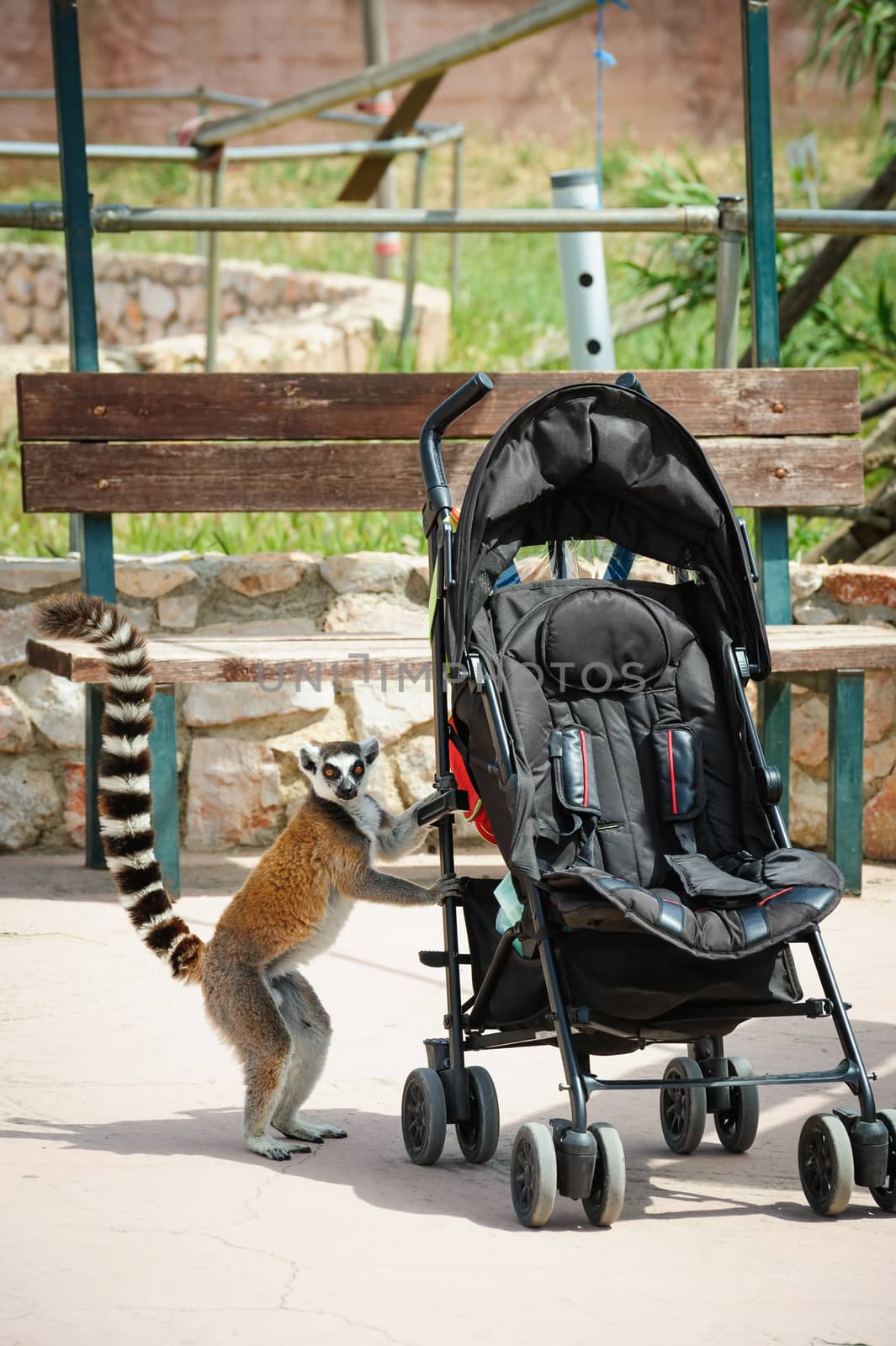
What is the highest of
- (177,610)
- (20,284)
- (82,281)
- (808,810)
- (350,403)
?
(20,284)

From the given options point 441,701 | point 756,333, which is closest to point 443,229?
point 756,333

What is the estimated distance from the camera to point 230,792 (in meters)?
5.79


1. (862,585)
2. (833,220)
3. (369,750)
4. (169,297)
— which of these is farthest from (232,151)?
(169,297)

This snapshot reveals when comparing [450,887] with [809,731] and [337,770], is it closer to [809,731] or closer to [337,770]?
[337,770]

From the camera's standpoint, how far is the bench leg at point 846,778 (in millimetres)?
5359

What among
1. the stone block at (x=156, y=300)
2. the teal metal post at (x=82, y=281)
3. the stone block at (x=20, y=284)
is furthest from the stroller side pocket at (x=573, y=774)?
the stone block at (x=20, y=284)

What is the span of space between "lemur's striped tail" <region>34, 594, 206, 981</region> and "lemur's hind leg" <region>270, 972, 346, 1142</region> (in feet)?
0.72

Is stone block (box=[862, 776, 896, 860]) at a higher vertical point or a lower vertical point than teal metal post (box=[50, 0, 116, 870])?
lower

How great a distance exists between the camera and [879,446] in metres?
7.77

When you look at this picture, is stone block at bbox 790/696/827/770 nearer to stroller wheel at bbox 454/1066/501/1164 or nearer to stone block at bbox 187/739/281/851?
stone block at bbox 187/739/281/851

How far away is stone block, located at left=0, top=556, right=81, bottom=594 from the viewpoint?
580 centimetres

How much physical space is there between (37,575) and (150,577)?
0.41m

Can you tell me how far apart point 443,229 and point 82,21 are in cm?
2048

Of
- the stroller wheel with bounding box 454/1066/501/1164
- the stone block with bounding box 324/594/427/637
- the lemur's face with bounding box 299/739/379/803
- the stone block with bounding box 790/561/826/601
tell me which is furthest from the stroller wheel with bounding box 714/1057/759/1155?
the stone block with bounding box 790/561/826/601
